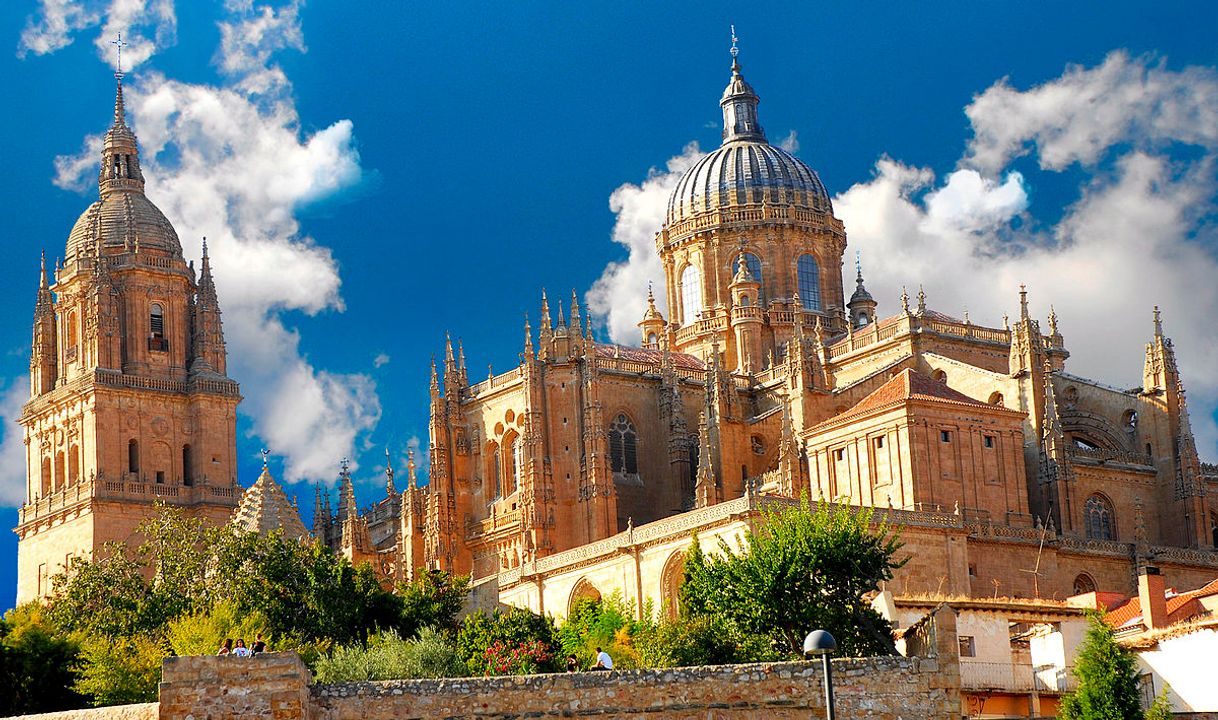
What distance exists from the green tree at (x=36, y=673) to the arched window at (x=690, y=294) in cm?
4202

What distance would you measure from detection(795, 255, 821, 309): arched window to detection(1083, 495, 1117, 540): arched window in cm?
2164

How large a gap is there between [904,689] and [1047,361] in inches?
1566

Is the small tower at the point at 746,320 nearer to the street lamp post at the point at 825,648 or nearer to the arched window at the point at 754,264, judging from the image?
the arched window at the point at 754,264

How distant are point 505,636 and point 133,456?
43605 millimetres

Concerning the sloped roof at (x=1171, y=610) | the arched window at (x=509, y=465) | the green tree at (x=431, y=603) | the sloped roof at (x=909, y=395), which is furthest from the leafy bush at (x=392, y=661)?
the arched window at (x=509, y=465)

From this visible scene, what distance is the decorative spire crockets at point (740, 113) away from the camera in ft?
306

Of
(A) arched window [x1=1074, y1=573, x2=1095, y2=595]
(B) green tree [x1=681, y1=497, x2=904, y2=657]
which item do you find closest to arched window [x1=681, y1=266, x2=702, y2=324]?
(A) arched window [x1=1074, y1=573, x2=1095, y2=595]

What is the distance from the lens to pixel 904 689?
109 ft

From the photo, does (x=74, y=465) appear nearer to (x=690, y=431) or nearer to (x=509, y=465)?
(x=509, y=465)

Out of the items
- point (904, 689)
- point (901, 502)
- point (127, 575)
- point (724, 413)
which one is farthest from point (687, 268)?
point (904, 689)

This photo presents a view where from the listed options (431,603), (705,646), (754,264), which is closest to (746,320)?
(754,264)

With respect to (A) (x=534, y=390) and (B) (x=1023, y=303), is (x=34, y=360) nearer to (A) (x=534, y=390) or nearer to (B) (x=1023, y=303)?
(A) (x=534, y=390)

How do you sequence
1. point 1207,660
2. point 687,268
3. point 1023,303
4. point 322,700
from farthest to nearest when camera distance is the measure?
point 687,268 → point 1023,303 → point 1207,660 → point 322,700

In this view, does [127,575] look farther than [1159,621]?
Yes
